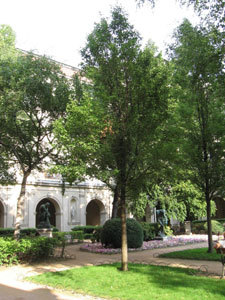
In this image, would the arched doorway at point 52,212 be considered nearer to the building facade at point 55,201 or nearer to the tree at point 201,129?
the building facade at point 55,201

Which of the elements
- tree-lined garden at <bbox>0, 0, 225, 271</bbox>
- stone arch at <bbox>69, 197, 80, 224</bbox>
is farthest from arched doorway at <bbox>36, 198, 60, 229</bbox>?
tree-lined garden at <bbox>0, 0, 225, 271</bbox>

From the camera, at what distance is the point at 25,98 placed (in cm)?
1259

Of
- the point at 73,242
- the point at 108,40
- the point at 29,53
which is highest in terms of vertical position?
the point at 29,53

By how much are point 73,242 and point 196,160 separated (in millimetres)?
11485

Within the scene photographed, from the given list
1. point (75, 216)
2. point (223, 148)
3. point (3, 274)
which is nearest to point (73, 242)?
point (75, 216)

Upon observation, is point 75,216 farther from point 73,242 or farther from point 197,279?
point 197,279

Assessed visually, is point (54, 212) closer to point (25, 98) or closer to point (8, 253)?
point (8, 253)

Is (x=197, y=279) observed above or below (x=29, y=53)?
below

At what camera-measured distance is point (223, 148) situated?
1244 centimetres

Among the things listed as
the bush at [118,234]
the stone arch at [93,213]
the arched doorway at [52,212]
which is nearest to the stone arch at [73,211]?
the arched doorway at [52,212]

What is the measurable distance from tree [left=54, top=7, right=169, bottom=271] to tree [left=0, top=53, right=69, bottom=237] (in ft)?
11.7

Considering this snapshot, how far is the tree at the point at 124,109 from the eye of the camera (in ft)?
30.1

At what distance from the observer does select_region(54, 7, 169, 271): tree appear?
361 inches

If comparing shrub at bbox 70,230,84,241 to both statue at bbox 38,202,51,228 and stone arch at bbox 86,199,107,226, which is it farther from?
stone arch at bbox 86,199,107,226
